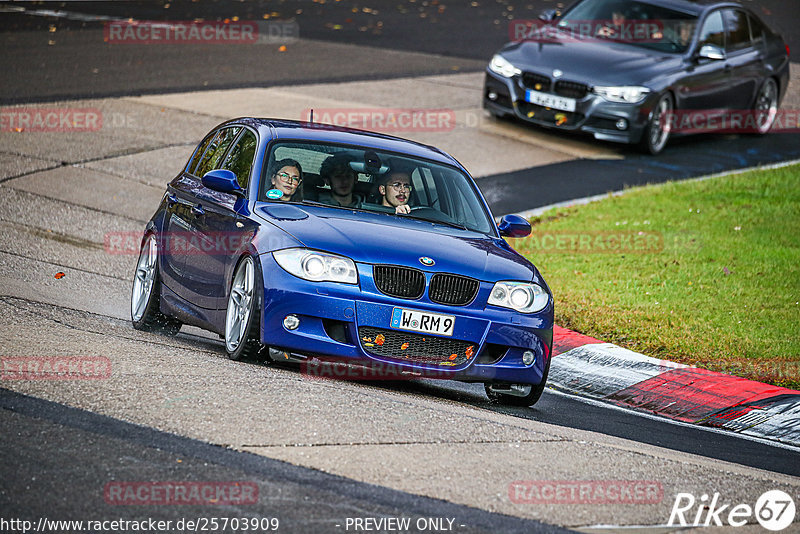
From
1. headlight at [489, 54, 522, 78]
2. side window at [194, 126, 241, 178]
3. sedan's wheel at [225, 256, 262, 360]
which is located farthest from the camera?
headlight at [489, 54, 522, 78]

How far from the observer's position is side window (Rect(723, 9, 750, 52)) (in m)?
19.2

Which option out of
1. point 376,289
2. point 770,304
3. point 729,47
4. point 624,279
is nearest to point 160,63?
point 729,47

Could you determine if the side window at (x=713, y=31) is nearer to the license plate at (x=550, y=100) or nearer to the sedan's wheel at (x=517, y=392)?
the license plate at (x=550, y=100)

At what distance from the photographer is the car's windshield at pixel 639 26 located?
1825cm

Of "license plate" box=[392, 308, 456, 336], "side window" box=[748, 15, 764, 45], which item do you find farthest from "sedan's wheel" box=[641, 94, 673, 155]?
"license plate" box=[392, 308, 456, 336]

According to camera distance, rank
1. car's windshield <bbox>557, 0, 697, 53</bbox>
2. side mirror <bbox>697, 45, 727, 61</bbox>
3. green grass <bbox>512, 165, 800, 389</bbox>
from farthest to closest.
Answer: car's windshield <bbox>557, 0, 697, 53</bbox>, side mirror <bbox>697, 45, 727, 61</bbox>, green grass <bbox>512, 165, 800, 389</bbox>

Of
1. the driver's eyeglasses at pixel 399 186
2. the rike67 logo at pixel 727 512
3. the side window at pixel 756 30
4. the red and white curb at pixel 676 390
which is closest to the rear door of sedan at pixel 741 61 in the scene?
the side window at pixel 756 30

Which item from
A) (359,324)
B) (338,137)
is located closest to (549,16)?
(338,137)

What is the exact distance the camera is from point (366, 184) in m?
8.67

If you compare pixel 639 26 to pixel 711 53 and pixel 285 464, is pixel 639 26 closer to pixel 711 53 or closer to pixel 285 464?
pixel 711 53

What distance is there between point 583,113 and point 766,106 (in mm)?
4364

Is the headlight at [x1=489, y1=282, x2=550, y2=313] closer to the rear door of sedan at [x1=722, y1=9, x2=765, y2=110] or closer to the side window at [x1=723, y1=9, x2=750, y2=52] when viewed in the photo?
the rear door of sedan at [x1=722, y1=9, x2=765, y2=110]

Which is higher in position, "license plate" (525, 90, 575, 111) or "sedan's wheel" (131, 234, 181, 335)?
"sedan's wheel" (131, 234, 181, 335)

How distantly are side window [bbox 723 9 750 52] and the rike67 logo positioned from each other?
1416cm
